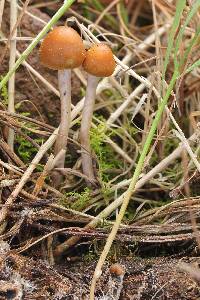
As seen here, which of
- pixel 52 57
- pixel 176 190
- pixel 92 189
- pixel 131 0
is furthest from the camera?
pixel 131 0

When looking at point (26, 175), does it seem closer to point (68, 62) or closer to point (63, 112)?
point (63, 112)

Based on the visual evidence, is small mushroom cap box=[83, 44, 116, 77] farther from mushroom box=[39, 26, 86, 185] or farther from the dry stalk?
the dry stalk

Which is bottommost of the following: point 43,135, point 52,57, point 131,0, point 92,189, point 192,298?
A: point 192,298

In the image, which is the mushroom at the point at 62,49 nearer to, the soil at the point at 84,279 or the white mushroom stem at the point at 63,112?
the white mushroom stem at the point at 63,112

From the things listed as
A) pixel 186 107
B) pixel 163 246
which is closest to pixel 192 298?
pixel 163 246

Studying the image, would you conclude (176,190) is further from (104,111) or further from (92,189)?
(104,111)

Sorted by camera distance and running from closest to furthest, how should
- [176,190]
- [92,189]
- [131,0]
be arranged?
[176,190] < [92,189] < [131,0]
